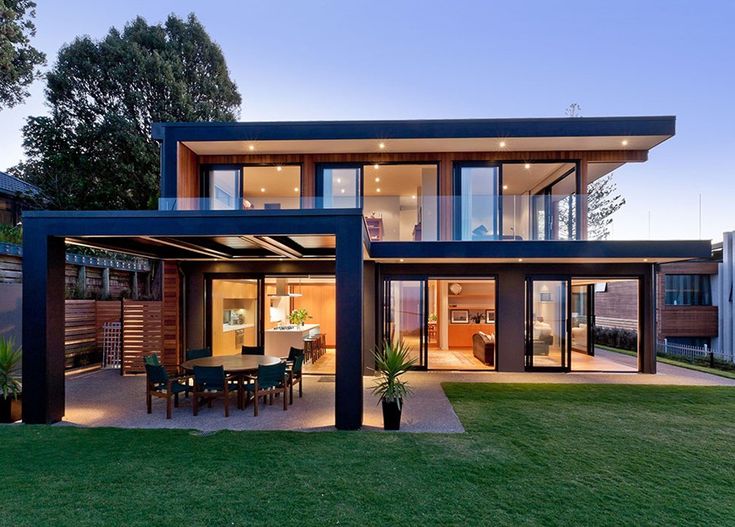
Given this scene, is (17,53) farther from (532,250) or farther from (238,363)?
(532,250)

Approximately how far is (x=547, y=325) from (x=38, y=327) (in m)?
10.7

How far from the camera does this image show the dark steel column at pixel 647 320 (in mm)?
10297

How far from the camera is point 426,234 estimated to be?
9.62 metres

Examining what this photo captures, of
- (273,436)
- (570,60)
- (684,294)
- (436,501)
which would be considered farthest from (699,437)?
(570,60)

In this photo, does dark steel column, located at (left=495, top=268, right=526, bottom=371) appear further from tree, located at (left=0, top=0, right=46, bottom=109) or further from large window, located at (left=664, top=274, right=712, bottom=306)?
tree, located at (left=0, top=0, right=46, bottom=109)

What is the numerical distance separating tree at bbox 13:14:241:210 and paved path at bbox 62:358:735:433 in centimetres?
1006

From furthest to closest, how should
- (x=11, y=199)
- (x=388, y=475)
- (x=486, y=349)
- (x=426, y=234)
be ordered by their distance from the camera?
(x=11, y=199) → (x=486, y=349) → (x=426, y=234) → (x=388, y=475)

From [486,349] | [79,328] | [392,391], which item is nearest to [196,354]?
[392,391]

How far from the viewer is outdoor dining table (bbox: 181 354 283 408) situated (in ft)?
22.9

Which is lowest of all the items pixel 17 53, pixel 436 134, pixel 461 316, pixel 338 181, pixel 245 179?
pixel 461 316

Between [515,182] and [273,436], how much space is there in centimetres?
1006

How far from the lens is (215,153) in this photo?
10.8 metres

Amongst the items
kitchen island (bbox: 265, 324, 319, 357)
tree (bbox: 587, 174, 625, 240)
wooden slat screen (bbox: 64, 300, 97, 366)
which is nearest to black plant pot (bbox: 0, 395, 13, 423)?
wooden slat screen (bbox: 64, 300, 97, 366)

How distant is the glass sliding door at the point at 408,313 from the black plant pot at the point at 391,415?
4.64m
